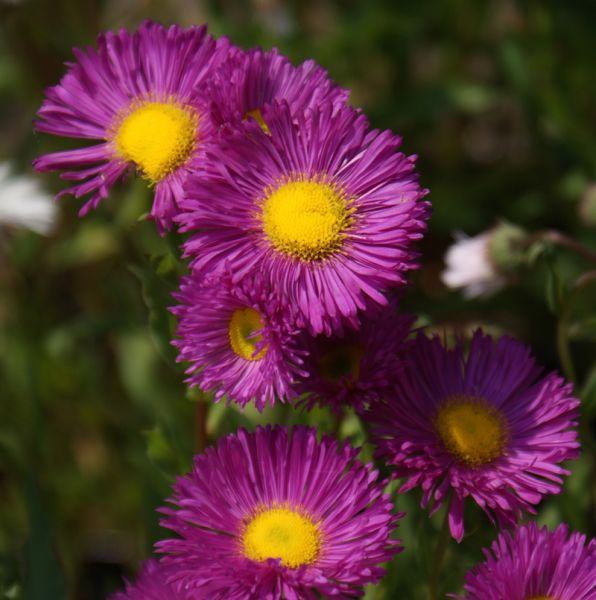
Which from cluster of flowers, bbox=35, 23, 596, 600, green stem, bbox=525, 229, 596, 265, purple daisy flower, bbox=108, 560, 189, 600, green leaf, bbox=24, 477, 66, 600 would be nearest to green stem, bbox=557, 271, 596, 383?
green stem, bbox=525, 229, 596, 265

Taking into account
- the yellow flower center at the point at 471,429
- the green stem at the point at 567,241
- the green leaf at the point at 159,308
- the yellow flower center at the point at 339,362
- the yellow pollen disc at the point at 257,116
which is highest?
the green stem at the point at 567,241

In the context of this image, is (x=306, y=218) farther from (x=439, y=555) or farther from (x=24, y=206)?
(x=24, y=206)

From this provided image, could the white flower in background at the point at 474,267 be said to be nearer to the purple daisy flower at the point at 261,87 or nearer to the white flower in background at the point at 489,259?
the white flower in background at the point at 489,259

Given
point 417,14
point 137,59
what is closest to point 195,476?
point 137,59

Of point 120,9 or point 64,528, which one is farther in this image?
point 120,9

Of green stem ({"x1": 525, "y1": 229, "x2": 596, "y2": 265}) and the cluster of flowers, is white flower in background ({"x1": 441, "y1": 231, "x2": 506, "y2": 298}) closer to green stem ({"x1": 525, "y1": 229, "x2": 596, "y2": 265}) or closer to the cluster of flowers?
green stem ({"x1": 525, "y1": 229, "x2": 596, "y2": 265})

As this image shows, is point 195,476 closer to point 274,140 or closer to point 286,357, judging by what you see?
point 286,357

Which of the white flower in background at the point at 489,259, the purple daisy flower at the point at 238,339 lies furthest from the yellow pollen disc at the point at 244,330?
the white flower in background at the point at 489,259
